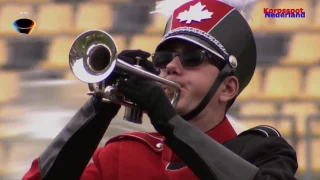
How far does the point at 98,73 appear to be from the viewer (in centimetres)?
156

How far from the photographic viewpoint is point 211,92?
1.83 meters

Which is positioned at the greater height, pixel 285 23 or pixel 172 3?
pixel 172 3

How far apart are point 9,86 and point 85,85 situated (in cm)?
95

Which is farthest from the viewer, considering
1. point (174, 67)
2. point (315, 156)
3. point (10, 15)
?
point (10, 15)

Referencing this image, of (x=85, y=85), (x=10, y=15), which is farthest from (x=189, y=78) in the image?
(x=10, y=15)

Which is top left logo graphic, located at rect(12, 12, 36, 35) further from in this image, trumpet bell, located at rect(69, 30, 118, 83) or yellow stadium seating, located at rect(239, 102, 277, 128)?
trumpet bell, located at rect(69, 30, 118, 83)

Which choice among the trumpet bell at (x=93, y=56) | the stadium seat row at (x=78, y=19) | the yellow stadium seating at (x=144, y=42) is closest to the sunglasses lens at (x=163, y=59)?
the trumpet bell at (x=93, y=56)

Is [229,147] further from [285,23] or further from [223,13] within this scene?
[285,23]

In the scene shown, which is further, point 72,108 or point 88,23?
point 88,23

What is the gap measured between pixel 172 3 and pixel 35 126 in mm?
2065

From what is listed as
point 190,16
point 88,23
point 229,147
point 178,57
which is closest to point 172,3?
point 190,16

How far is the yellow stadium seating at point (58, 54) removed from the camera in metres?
4.94

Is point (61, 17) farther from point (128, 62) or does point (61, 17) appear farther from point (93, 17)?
point (128, 62)

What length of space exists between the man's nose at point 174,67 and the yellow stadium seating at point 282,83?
2703 mm
